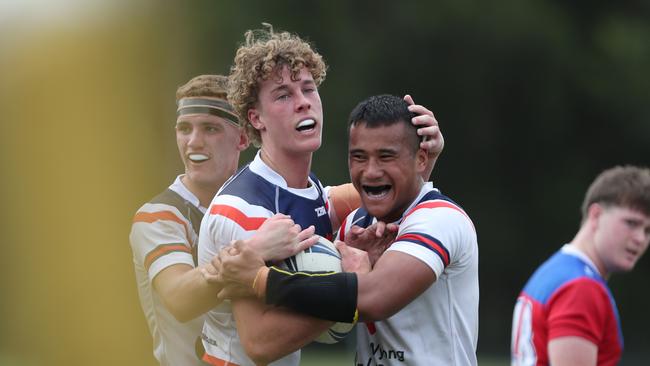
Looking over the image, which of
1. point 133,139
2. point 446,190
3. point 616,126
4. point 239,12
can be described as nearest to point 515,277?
point 446,190

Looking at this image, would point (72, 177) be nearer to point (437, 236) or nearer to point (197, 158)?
point (197, 158)

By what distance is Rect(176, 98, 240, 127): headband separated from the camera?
6.02 metres

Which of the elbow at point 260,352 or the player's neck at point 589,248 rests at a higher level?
the player's neck at point 589,248

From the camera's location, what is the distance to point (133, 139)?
1198 cm

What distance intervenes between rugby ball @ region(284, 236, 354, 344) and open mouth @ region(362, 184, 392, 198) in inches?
13.3

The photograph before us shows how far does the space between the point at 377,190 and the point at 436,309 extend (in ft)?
2.13

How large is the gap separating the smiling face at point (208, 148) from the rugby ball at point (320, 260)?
1201mm

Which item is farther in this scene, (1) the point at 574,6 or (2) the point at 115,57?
(1) the point at 574,6

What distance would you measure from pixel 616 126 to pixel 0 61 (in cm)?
1412

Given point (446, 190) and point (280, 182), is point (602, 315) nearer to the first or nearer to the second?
point (280, 182)

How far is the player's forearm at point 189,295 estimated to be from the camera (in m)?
5.05

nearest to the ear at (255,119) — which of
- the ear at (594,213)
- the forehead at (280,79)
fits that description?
the forehead at (280,79)

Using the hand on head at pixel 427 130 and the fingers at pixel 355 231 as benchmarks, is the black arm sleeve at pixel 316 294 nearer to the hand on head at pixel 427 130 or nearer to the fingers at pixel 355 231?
the fingers at pixel 355 231

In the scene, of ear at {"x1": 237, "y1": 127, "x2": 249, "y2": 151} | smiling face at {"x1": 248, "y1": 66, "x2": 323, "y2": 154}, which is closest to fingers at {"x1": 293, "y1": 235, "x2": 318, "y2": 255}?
smiling face at {"x1": 248, "y1": 66, "x2": 323, "y2": 154}
